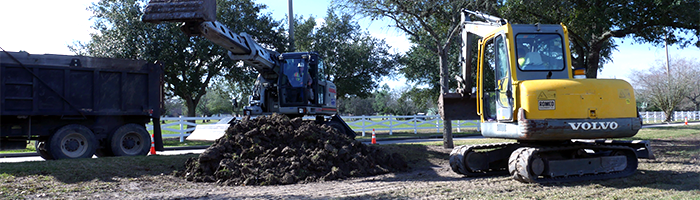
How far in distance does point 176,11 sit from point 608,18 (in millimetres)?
11003

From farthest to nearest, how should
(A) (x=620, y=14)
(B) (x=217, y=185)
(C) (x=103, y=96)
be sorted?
(A) (x=620, y=14), (C) (x=103, y=96), (B) (x=217, y=185)

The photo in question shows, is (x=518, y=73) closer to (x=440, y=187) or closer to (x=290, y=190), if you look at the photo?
(x=440, y=187)

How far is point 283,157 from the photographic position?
9.55 metres

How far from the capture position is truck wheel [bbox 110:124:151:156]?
12477 millimetres

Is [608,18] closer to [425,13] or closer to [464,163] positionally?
[425,13]

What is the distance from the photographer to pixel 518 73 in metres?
8.07

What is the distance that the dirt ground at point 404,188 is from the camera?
724 centimetres

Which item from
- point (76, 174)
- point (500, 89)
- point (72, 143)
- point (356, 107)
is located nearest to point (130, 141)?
point (72, 143)

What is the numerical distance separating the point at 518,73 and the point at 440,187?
7.33 ft

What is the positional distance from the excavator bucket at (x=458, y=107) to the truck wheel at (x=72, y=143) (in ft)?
27.4

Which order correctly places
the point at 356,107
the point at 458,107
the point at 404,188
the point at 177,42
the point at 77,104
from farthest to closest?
the point at 356,107, the point at 177,42, the point at 77,104, the point at 458,107, the point at 404,188

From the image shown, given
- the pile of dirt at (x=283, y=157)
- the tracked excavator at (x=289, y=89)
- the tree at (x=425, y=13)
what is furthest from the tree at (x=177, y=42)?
the pile of dirt at (x=283, y=157)

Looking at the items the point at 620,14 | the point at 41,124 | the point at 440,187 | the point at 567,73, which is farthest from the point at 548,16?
the point at 41,124

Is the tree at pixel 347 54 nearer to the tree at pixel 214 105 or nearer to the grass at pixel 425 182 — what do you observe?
the grass at pixel 425 182
